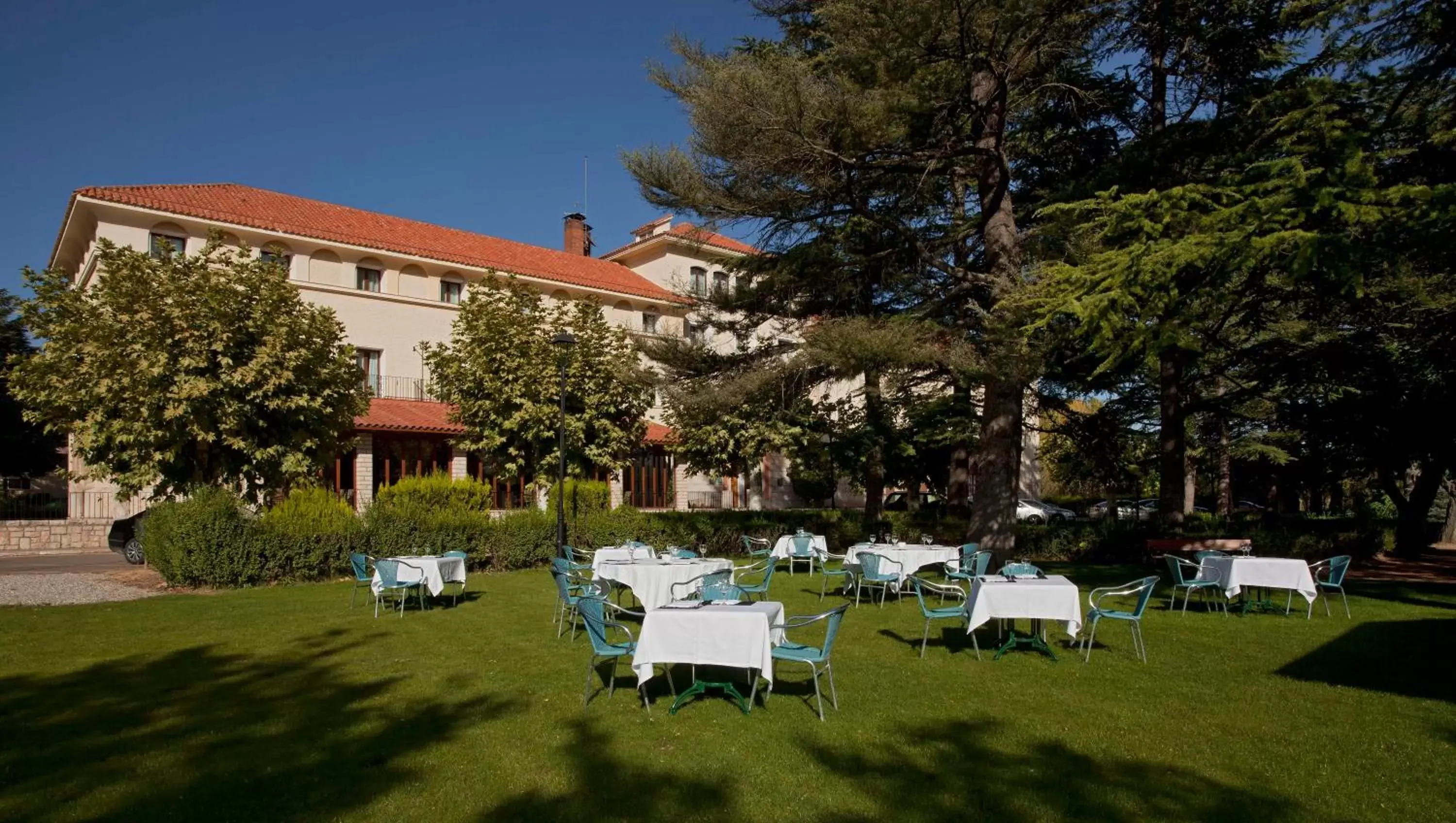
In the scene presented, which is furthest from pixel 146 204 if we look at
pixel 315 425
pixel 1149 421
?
pixel 1149 421

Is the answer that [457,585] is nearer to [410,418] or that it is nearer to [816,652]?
[816,652]

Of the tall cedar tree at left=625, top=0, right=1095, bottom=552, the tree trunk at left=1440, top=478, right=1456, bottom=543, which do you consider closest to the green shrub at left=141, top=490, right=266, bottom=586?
the tall cedar tree at left=625, top=0, right=1095, bottom=552

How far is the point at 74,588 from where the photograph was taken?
15.3 meters

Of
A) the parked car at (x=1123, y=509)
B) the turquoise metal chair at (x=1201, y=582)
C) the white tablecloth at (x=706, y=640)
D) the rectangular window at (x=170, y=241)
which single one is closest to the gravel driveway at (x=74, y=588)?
the rectangular window at (x=170, y=241)

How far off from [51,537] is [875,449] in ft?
76.6

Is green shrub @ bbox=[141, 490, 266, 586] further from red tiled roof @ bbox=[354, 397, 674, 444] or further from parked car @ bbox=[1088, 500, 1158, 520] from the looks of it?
parked car @ bbox=[1088, 500, 1158, 520]

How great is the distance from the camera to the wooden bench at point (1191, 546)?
15.9m

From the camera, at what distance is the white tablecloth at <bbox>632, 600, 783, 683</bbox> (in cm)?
657

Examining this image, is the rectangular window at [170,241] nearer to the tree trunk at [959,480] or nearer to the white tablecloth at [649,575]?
the white tablecloth at [649,575]

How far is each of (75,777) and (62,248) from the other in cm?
3263

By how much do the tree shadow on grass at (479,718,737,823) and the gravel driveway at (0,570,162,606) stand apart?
12.1 m

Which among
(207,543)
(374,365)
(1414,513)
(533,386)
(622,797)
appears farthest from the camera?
(374,365)

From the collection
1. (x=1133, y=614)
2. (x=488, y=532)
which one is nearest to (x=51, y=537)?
(x=488, y=532)

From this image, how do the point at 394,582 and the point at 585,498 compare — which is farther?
the point at 585,498
